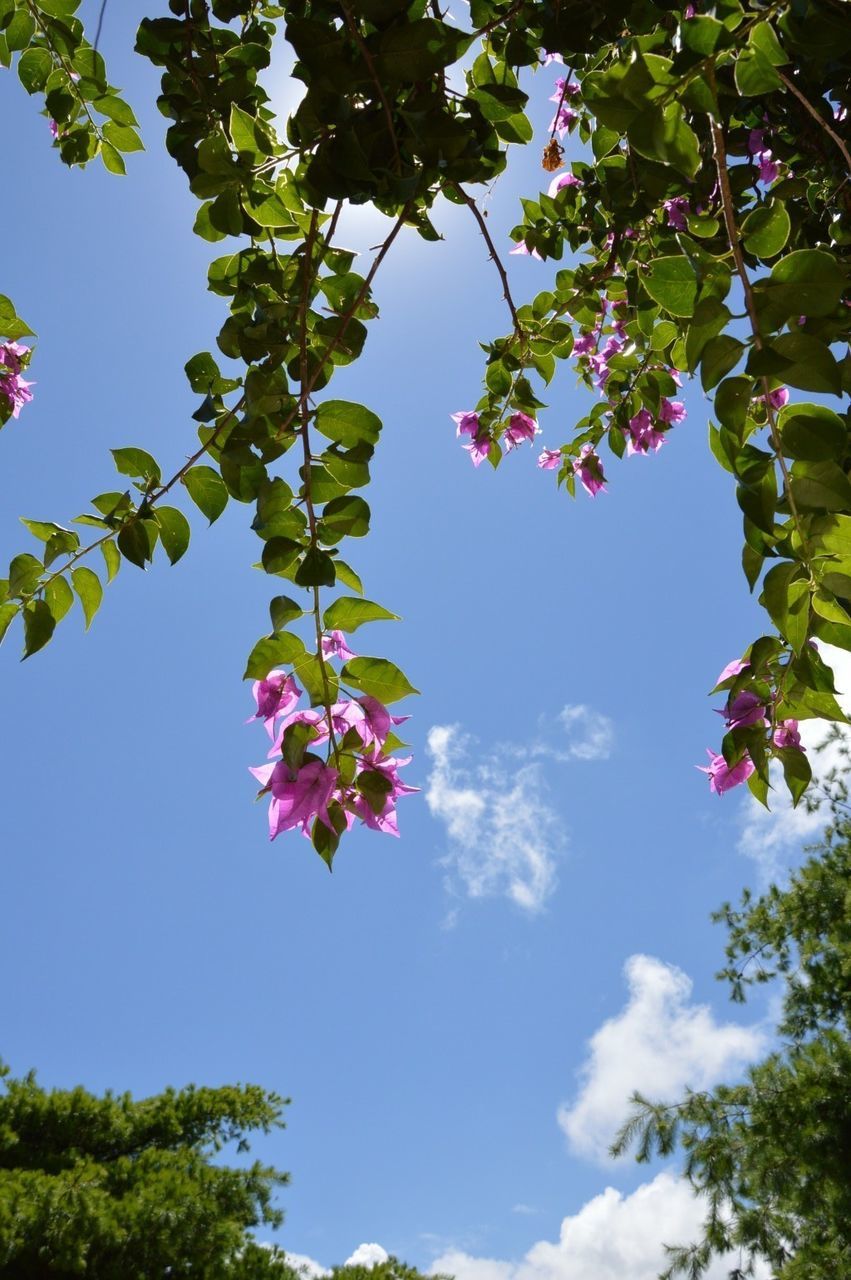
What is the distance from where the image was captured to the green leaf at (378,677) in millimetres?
791

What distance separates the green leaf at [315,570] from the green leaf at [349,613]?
0.9 inches

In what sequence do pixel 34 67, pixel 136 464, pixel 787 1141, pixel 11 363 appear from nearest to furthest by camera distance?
pixel 136 464 < pixel 34 67 < pixel 11 363 < pixel 787 1141

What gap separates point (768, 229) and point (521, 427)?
48.3 inches

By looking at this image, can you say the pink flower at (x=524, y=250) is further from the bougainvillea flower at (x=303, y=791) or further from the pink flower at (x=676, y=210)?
the bougainvillea flower at (x=303, y=791)

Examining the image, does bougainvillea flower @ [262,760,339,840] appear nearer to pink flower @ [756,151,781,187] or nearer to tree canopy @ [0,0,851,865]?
tree canopy @ [0,0,851,865]

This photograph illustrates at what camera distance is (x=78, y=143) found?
4.94 ft

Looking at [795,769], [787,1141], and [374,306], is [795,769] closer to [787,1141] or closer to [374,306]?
[374,306]

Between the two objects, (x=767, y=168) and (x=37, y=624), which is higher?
(x=767, y=168)

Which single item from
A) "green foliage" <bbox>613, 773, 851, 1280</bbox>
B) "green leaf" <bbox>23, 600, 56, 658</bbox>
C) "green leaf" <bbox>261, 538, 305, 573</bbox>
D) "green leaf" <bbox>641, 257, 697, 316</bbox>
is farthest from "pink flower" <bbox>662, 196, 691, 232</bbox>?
"green foliage" <bbox>613, 773, 851, 1280</bbox>

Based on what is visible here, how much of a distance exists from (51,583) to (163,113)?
0.59 metres

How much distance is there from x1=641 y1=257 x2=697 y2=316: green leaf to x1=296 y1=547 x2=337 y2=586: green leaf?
0.34 metres

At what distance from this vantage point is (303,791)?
0.79 meters

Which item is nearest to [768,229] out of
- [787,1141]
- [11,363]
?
[11,363]

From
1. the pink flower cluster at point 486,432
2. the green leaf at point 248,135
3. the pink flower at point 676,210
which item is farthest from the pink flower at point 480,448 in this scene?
the green leaf at point 248,135
